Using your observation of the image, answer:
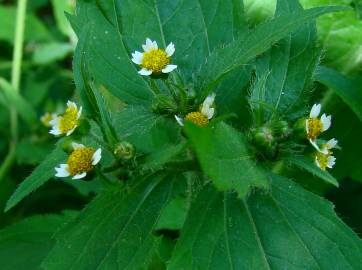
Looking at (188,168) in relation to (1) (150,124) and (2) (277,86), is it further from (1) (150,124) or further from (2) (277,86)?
(2) (277,86)

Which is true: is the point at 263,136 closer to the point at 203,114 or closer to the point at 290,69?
the point at 203,114

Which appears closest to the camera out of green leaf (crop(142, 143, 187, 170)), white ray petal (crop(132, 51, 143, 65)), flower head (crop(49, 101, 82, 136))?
green leaf (crop(142, 143, 187, 170))

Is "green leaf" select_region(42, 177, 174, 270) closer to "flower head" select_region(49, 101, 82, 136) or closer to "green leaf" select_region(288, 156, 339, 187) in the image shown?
"flower head" select_region(49, 101, 82, 136)

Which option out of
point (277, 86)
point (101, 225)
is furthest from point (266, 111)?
point (101, 225)

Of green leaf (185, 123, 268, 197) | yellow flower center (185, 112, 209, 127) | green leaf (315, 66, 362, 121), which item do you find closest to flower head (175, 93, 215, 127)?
yellow flower center (185, 112, 209, 127)

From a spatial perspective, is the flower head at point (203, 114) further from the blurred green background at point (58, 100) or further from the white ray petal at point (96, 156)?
the blurred green background at point (58, 100)

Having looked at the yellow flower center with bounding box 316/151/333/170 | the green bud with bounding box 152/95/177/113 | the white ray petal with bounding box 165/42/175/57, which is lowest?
the yellow flower center with bounding box 316/151/333/170
